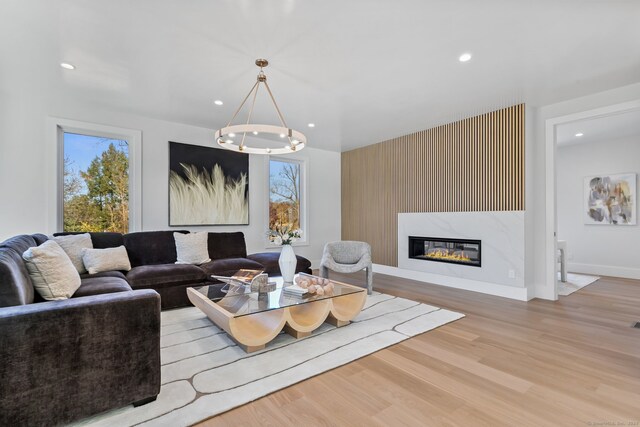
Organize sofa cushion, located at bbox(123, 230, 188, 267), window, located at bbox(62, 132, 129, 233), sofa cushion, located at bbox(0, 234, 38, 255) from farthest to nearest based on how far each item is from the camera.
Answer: window, located at bbox(62, 132, 129, 233) < sofa cushion, located at bbox(123, 230, 188, 267) < sofa cushion, located at bbox(0, 234, 38, 255)

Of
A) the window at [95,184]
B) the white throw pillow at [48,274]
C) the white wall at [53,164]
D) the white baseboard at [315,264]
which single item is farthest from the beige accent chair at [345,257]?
the window at [95,184]

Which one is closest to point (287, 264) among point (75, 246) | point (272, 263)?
point (272, 263)

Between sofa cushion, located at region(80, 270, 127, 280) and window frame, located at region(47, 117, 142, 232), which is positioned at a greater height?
window frame, located at region(47, 117, 142, 232)

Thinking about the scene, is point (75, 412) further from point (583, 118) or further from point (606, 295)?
point (606, 295)

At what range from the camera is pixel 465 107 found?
4176mm

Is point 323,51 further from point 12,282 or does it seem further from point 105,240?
point 105,240

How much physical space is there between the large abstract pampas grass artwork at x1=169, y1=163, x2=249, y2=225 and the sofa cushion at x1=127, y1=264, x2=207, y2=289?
1.23 m

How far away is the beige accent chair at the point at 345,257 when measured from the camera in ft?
14.0

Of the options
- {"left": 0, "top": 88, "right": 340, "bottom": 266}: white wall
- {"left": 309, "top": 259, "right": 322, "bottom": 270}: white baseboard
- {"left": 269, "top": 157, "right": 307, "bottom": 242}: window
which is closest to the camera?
{"left": 0, "top": 88, "right": 340, "bottom": 266}: white wall

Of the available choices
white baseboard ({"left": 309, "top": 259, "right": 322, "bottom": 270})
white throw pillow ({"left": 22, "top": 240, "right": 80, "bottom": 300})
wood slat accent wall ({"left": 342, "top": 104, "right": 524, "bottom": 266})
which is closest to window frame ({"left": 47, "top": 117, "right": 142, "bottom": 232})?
white throw pillow ({"left": 22, "top": 240, "right": 80, "bottom": 300})

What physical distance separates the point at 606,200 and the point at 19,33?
8898mm

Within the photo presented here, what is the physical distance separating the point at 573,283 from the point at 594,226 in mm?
1787

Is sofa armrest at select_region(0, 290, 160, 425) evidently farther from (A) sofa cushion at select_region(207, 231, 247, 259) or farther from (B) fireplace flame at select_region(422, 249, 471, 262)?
(B) fireplace flame at select_region(422, 249, 471, 262)

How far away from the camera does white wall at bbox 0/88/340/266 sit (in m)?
→ 3.61
